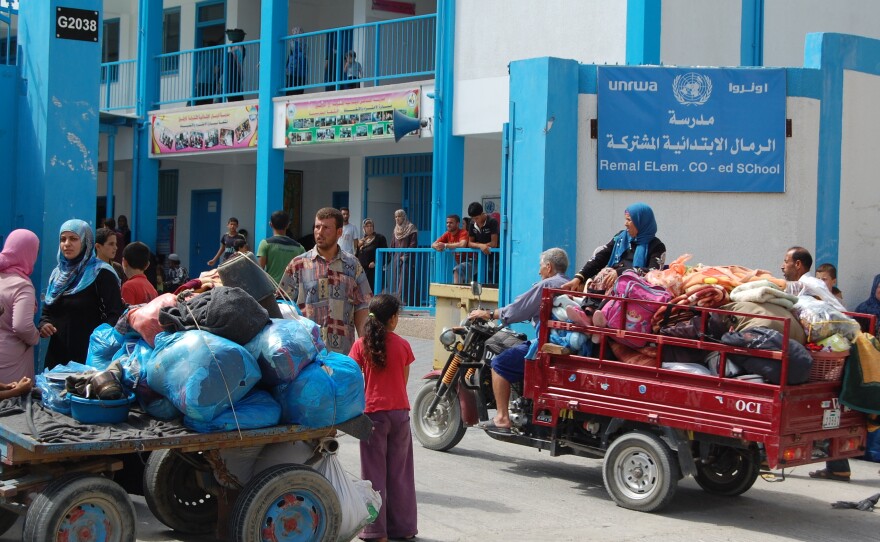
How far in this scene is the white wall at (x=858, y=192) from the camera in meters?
12.2

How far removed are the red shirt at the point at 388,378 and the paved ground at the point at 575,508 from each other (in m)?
0.86

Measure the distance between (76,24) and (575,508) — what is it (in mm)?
6757

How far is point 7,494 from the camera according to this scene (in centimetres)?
490

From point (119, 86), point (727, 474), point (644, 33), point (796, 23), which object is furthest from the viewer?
point (119, 86)

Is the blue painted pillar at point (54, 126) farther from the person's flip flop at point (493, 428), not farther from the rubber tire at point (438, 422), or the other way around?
the person's flip flop at point (493, 428)

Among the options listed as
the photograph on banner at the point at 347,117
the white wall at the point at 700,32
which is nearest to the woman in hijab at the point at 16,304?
the white wall at the point at 700,32

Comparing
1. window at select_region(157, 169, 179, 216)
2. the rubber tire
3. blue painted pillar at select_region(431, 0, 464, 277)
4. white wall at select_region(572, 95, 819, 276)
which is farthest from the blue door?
the rubber tire

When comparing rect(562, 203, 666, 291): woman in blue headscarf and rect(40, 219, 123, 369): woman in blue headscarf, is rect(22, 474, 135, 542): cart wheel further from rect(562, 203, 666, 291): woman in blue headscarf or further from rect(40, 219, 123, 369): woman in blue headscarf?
rect(562, 203, 666, 291): woman in blue headscarf

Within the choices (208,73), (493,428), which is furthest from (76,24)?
(208,73)

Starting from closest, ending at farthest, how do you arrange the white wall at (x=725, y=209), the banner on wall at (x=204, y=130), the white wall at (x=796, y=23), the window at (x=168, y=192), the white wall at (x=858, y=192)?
1. the white wall at (x=725, y=209)
2. the white wall at (x=858, y=192)
3. the white wall at (x=796, y=23)
4. the banner on wall at (x=204, y=130)
5. the window at (x=168, y=192)

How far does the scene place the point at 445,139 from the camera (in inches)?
655

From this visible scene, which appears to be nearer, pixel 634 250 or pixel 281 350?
pixel 281 350

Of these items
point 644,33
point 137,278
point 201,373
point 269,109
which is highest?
point 644,33

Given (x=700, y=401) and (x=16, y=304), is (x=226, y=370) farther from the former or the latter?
(x=700, y=401)
